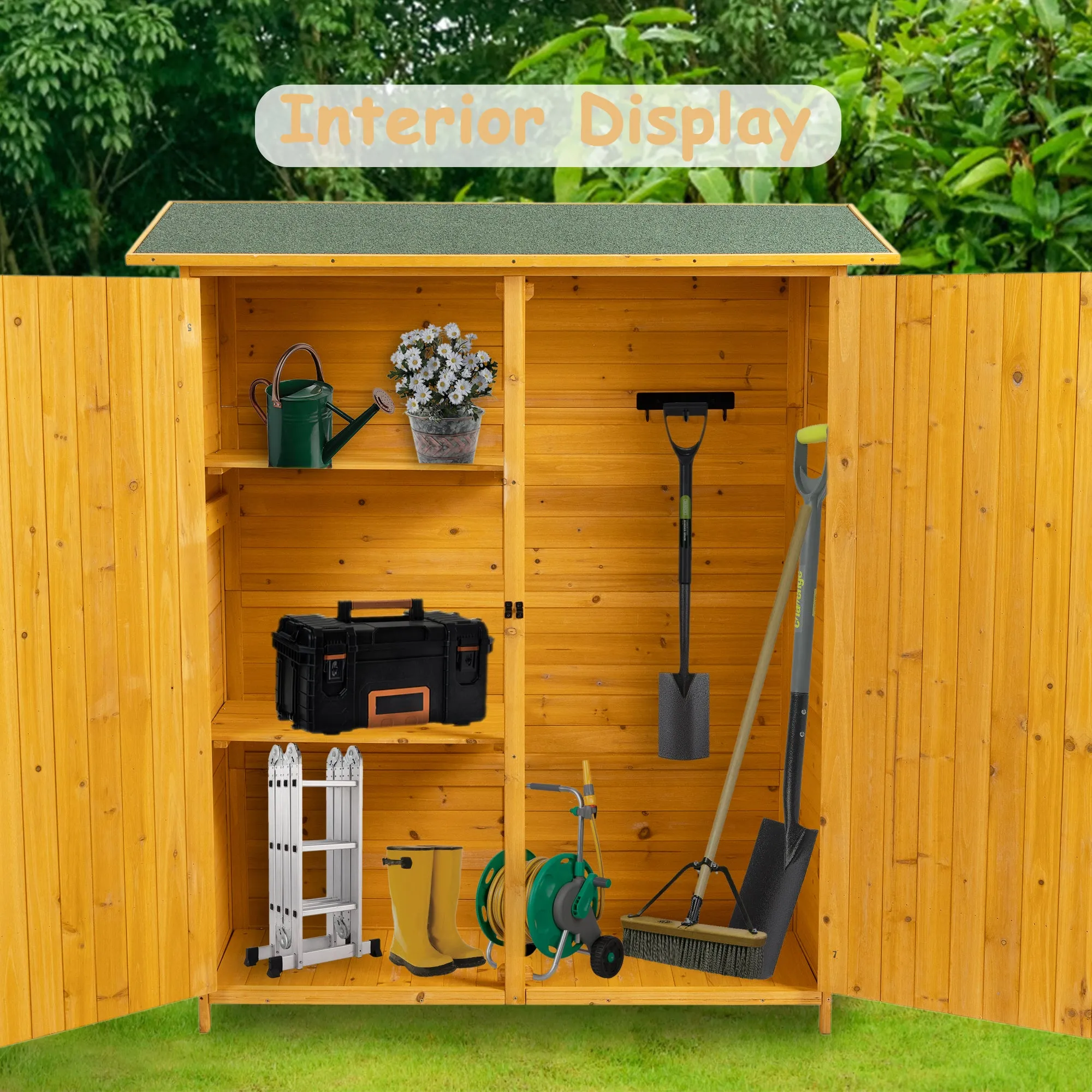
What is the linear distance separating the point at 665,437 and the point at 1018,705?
133 cm

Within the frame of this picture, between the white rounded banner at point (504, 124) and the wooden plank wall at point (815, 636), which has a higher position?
the white rounded banner at point (504, 124)

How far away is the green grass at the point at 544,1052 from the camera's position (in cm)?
351

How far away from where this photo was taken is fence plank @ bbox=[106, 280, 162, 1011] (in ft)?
10.8

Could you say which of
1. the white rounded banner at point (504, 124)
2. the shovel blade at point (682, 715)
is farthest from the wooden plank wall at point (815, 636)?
the white rounded banner at point (504, 124)

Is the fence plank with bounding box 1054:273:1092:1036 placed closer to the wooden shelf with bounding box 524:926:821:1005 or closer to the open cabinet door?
the wooden shelf with bounding box 524:926:821:1005

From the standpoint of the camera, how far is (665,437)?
159 inches

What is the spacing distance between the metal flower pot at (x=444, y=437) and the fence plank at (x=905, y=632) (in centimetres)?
117

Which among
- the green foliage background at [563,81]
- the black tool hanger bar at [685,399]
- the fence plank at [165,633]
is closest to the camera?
the fence plank at [165,633]

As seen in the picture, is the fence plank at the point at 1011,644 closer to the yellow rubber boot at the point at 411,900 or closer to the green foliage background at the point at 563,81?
the yellow rubber boot at the point at 411,900

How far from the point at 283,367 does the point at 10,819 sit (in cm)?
147

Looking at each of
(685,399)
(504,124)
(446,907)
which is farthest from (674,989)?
(504,124)

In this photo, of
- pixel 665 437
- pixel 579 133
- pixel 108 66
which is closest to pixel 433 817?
pixel 665 437

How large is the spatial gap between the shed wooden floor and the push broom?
0.06m

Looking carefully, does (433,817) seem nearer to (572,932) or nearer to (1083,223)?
(572,932)
